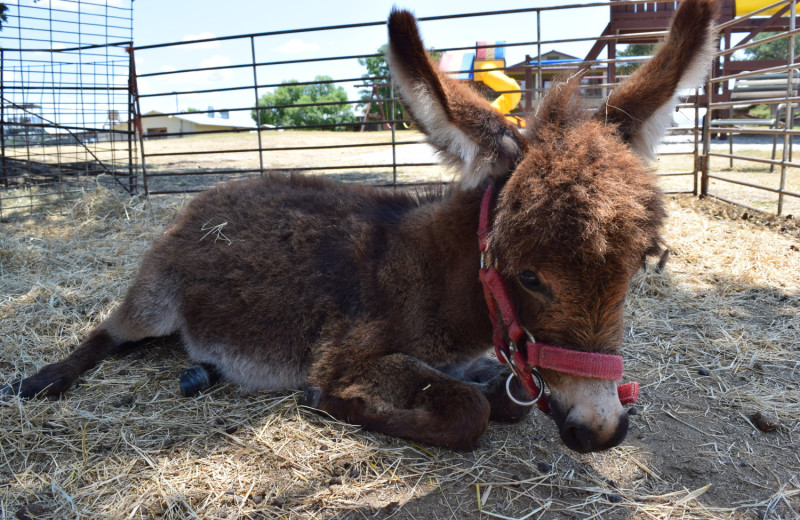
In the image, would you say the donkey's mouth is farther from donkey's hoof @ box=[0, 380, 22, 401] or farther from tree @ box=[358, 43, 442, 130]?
donkey's hoof @ box=[0, 380, 22, 401]

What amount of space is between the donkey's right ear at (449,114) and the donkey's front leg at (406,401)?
0.98 m

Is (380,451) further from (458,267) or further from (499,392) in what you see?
(458,267)

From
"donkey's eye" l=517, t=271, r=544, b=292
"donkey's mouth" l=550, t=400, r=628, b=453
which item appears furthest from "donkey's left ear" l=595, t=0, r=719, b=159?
"donkey's mouth" l=550, t=400, r=628, b=453

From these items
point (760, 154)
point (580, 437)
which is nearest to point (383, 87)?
point (760, 154)

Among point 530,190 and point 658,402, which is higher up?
point 530,190

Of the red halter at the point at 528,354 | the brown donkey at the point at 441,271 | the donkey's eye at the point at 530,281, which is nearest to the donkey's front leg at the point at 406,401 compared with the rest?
the brown donkey at the point at 441,271

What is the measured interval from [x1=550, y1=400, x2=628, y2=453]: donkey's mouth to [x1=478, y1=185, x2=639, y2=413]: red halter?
0.15 meters

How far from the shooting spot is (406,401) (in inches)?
101

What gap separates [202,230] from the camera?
3.49 metres

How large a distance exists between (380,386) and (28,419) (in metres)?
1.84

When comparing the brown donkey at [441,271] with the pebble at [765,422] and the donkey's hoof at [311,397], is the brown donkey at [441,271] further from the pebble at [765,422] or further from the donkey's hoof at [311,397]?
the pebble at [765,422]

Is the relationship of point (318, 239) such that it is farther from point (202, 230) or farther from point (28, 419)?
point (28, 419)

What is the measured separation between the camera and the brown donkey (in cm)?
196

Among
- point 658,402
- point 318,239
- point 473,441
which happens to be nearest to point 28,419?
point 318,239
